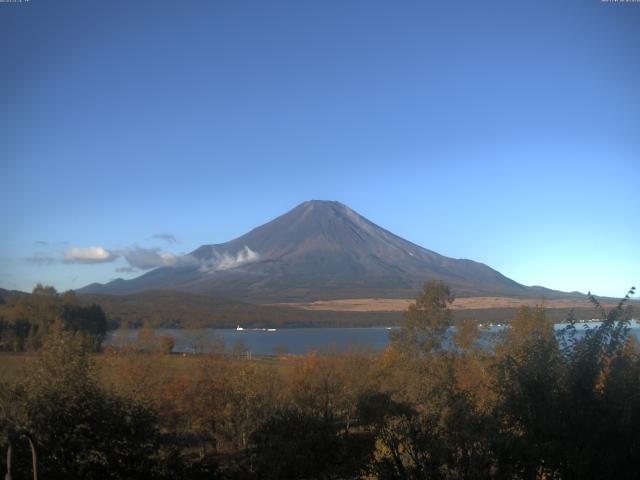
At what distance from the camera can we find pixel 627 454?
737cm

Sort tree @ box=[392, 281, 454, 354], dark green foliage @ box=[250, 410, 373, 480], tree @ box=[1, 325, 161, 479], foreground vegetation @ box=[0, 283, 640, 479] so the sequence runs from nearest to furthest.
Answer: foreground vegetation @ box=[0, 283, 640, 479], tree @ box=[1, 325, 161, 479], dark green foliage @ box=[250, 410, 373, 480], tree @ box=[392, 281, 454, 354]

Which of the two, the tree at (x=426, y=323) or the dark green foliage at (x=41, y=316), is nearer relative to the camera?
the tree at (x=426, y=323)

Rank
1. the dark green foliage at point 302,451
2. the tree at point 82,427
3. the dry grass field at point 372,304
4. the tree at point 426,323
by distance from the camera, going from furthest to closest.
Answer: the dry grass field at point 372,304 → the tree at point 426,323 → the dark green foliage at point 302,451 → the tree at point 82,427

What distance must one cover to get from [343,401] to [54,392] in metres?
17.7

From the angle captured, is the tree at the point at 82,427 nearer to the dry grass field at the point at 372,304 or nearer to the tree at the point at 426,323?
the tree at the point at 426,323

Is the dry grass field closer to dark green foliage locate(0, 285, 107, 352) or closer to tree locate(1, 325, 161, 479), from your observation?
dark green foliage locate(0, 285, 107, 352)

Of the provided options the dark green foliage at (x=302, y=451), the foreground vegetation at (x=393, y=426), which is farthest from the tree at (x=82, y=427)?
the dark green foliage at (x=302, y=451)

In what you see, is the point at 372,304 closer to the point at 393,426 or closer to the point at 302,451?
the point at 302,451

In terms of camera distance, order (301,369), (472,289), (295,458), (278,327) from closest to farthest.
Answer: (295,458)
(301,369)
(278,327)
(472,289)

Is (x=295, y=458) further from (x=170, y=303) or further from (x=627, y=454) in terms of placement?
(x=170, y=303)

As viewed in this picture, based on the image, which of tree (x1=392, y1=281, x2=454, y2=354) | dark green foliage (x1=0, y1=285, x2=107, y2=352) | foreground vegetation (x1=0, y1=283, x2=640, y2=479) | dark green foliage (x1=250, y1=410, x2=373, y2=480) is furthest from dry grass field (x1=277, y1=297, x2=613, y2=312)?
dark green foliage (x1=250, y1=410, x2=373, y2=480)

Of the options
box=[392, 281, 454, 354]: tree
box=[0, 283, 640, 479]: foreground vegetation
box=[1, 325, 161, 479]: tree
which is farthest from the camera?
box=[392, 281, 454, 354]: tree

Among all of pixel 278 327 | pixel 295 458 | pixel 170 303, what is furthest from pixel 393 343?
pixel 170 303

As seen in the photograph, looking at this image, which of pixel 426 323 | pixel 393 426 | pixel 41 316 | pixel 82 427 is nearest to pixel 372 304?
pixel 41 316
